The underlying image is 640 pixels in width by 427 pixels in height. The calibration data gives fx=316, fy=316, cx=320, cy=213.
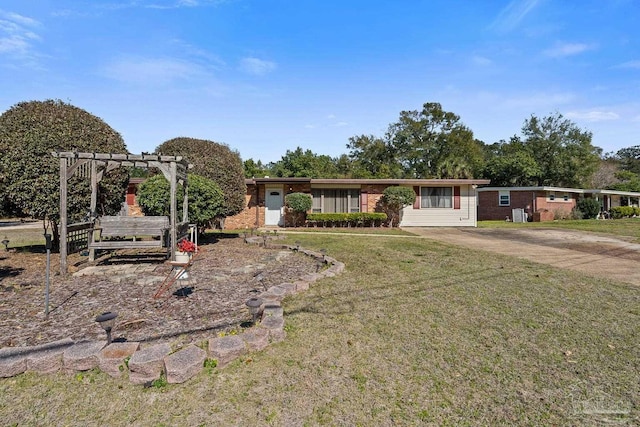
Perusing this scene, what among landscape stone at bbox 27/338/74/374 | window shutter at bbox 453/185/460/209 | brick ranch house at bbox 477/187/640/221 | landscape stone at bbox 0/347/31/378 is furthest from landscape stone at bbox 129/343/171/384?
brick ranch house at bbox 477/187/640/221

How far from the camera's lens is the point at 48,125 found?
6977 millimetres

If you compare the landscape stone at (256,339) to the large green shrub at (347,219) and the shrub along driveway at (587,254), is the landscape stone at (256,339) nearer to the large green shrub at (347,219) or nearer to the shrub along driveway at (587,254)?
the shrub along driveway at (587,254)

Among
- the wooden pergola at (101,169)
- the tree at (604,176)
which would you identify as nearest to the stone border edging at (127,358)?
the wooden pergola at (101,169)

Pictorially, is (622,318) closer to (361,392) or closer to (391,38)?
(361,392)

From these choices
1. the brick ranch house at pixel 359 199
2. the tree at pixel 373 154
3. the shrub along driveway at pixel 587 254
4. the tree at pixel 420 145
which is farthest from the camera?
the tree at pixel 373 154

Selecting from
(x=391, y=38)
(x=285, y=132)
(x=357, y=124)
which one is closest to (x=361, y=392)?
(x=391, y=38)

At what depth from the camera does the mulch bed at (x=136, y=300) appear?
303cm

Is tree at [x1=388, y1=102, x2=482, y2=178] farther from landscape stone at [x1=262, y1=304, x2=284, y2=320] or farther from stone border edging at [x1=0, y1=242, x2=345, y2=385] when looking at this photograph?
stone border edging at [x1=0, y1=242, x2=345, y2=385]

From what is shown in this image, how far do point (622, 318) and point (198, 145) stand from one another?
36.8 feet

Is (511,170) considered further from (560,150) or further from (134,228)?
(134,228)

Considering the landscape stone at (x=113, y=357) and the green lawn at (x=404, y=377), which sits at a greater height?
the landscape stone at (x=113, y=357)

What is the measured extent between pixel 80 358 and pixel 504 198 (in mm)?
23938

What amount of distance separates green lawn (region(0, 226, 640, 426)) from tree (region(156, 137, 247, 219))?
7648 millimetres

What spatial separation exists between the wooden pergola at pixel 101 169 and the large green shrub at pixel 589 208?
25.4 m
